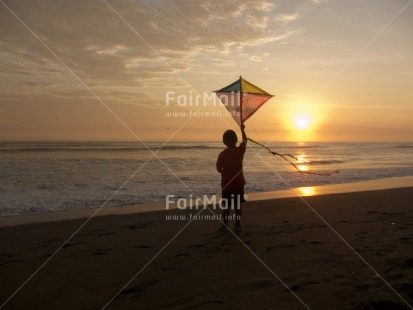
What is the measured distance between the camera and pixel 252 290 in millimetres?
Result: 3473

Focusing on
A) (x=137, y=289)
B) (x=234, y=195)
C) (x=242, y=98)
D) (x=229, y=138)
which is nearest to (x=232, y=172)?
(x=234, y=195)

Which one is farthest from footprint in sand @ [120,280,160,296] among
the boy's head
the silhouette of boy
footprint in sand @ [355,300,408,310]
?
the boy's head

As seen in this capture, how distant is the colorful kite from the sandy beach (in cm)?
223

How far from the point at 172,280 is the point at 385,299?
209cm

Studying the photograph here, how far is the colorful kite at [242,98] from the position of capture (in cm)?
700

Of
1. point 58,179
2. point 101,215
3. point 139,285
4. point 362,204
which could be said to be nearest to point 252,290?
point 139,285

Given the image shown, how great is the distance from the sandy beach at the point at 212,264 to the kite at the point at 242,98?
6.96 feet

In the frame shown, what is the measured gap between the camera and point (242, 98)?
704 centimetres

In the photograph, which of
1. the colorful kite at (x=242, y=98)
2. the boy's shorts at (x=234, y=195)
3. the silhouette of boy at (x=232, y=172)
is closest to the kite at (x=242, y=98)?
the colorful kite at (x=242, y=98)

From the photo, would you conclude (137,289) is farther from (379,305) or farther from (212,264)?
(379,305)

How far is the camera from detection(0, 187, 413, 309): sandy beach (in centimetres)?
331

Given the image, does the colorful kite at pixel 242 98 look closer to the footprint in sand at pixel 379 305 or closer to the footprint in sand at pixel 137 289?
the footprint in sand at pixel 137 289

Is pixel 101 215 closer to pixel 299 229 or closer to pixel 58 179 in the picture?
pixel 299 229

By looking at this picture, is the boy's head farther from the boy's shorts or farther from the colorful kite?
the boy's shorts
